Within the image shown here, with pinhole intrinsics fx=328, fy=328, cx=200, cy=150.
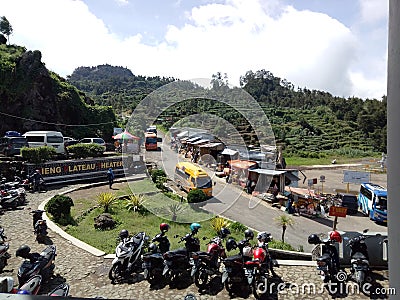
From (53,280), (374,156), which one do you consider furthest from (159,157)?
(374,156)

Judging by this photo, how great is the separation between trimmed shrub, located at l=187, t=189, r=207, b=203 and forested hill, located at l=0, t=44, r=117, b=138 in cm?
1530

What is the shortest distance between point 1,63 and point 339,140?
2648 centimetres

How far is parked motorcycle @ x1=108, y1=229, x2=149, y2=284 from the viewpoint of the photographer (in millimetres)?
4285

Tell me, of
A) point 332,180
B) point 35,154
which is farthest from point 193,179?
point 332,180

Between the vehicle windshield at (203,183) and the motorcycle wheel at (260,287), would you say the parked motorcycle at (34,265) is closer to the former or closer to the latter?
the motorcycle wheel at (260,287)

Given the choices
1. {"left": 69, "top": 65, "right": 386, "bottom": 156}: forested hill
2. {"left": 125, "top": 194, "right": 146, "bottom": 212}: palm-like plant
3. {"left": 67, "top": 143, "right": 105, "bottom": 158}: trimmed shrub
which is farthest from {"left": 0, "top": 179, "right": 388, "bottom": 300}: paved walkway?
{"left": 69, "top": 65, "right": 386, "bottom": 156}: forested hill

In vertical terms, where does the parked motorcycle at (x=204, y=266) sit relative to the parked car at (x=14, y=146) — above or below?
below

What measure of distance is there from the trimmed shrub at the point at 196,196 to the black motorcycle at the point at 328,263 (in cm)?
457

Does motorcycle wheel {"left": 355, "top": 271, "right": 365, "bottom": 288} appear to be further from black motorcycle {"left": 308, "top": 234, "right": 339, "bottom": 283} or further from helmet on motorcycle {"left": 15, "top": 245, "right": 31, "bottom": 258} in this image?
helmet on motorcycle {"left": 15, "top": 245, "right": 31, "bottom": 258}

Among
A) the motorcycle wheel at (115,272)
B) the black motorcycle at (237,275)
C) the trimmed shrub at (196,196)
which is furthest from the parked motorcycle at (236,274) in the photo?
the trimmed shrub at (196,196)

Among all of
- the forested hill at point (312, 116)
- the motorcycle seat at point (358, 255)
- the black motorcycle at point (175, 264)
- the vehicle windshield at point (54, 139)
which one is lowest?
the black motorcycle at point (175, 264)

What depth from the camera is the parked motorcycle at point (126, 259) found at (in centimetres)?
429

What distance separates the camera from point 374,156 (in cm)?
2495

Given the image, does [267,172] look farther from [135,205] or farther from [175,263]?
[175,263]
